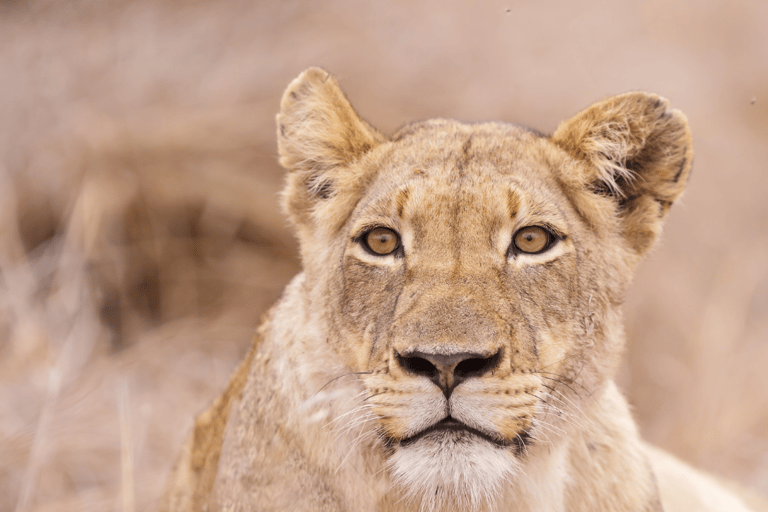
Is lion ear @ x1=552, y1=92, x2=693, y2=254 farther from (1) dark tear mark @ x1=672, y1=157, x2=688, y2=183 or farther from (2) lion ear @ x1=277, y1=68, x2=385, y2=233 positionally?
(2) lion ear @ x1=277, y1=68, x2=385, y2=233

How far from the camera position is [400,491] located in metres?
2.91

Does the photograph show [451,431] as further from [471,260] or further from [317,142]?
[317,142]

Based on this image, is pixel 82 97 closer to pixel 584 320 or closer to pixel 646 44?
pixel 584 320

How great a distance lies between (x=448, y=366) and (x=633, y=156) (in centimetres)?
150

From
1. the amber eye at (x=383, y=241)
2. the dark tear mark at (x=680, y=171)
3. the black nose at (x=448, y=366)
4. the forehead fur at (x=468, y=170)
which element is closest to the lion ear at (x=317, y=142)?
the forehead fur at (x=468, y=170)

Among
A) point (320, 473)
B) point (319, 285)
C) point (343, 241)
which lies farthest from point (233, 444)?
point (343, 241)

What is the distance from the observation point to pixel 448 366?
8.08ft

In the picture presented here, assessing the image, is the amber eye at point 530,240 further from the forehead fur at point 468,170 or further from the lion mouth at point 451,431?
the lion mouth at point 451,431

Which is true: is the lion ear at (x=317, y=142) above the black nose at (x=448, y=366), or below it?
above

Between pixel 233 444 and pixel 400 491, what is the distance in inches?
35.2

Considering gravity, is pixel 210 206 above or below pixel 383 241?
below

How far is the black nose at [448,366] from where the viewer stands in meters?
2.47

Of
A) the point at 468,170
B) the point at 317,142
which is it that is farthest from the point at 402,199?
the point at 317,142

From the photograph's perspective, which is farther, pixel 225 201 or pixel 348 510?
pixel 225 201
